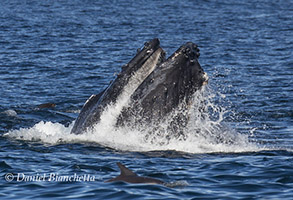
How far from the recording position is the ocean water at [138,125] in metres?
11.7

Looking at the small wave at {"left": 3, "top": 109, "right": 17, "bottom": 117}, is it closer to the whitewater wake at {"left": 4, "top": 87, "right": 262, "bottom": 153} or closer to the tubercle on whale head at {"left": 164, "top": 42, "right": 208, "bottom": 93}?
the whitewater wake at {"left": 4, "top": 87, "right": 262, "bottom": 153}

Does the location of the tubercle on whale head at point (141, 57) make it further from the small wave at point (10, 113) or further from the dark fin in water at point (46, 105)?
the dark fin in water at point (46, 105)

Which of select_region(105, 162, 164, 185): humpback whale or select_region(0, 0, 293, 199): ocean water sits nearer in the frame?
select_region(105, 162, 164, 185): humpback whale

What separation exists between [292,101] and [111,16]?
3055cm

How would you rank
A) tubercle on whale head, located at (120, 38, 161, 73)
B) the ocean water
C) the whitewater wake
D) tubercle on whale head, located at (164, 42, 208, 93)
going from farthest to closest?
tubercle on whale head, located at (120, 38, 161, 73) → the whitewater wake → tubercle on whale head, located at (164, 42, 208, 93) → the ocean water

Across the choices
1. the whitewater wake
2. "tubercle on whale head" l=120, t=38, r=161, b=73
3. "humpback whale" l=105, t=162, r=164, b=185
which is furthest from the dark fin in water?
"humpback whale" l=105, t=162, r=164, b=185

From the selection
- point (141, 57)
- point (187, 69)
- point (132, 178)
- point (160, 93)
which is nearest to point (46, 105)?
point (141, 57)

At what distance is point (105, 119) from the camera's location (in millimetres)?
13430

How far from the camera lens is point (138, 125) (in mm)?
13328

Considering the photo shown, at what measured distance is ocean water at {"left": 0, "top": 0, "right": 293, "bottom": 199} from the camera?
462 inches

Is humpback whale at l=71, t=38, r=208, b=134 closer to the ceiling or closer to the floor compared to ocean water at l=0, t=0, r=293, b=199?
closer to the ceiling

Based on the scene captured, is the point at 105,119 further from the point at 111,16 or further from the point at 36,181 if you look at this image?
the point at 111,16

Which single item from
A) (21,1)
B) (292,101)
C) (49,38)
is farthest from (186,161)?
(21,1)

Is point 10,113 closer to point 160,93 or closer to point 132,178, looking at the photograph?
point 160,93
